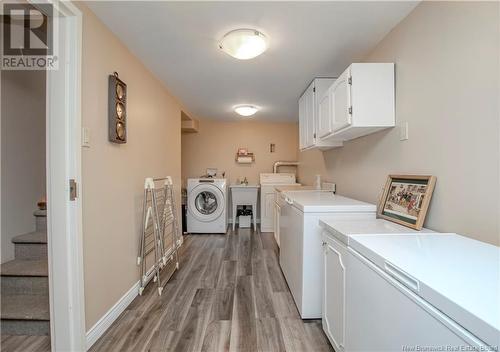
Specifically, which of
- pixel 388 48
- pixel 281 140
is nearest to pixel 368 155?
pixel 388 48

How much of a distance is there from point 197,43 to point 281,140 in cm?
357

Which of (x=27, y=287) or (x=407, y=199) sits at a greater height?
(x=407, y=199)

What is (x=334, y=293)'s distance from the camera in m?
1.47

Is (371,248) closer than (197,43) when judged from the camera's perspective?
Yes

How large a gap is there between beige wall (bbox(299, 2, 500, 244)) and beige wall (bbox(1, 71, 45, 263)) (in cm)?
317

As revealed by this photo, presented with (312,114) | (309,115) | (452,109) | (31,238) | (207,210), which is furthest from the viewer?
(207,210)

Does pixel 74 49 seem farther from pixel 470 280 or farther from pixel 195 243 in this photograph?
pixel 195 243

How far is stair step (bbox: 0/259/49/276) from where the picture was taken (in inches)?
74.4

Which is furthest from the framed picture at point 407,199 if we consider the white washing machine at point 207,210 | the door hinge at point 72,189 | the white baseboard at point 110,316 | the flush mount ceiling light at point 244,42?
the white washing machine at point 207,210

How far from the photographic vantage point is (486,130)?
1.11m

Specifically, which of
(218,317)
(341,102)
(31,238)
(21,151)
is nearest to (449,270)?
(341,102)

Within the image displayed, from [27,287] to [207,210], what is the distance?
285cm

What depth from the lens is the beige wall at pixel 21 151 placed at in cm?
214

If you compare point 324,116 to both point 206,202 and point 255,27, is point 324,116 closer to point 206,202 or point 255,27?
point 255,27
